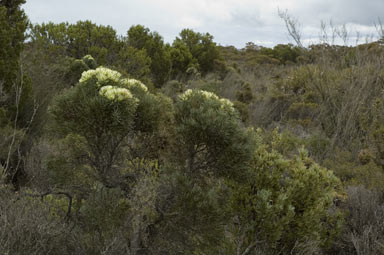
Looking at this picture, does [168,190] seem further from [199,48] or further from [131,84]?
[199,48]

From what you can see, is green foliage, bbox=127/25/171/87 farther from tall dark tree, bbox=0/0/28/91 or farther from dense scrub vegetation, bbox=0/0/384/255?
dense scrub vegetation, bbox=0/0/384/255

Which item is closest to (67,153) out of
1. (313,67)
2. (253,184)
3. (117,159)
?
(117,159)

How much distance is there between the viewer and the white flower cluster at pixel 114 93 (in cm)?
273

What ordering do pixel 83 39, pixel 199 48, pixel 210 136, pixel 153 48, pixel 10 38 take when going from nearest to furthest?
1. pixel 210 136
2. pixel 10 38
3. pixel 83 39
4. pixel 153 48
5. pixel 199 48

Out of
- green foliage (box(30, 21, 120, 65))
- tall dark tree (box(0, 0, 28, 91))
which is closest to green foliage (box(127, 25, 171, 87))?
green foliage (box(30, 21, 120, 65))

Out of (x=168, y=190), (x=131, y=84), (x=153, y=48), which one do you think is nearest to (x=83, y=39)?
(x=153, y=48)

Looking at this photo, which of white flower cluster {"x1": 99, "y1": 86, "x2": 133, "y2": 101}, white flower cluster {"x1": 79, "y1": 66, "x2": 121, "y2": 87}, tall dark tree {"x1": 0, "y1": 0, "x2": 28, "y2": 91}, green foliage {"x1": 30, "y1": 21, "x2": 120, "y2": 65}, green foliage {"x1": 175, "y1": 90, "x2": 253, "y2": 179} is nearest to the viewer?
white flower cluster {"x1": 99, "y1": 86, "x2": 133, "y2": 101}

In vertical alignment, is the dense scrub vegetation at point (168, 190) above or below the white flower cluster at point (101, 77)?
below

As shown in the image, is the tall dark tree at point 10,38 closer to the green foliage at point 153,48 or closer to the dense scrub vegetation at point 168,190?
the dense scrub vegetation at point 168,190

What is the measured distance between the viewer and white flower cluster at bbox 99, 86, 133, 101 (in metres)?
2.73

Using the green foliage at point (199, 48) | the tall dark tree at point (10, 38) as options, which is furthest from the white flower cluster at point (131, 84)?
the green foliage at point (199, 48)

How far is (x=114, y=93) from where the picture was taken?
2.75m

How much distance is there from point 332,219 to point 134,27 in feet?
41.4

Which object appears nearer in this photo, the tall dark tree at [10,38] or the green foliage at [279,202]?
the green foliage at [279,202]
